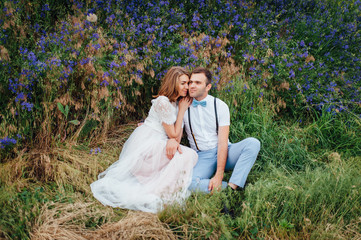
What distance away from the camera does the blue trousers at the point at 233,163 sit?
281 cm

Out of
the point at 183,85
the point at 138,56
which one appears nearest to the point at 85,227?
the point at 183,85

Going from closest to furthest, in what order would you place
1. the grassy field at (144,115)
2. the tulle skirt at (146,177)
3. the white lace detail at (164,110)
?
the grassy field at (144,115) < the tulle skirt at (146,177) < the white lace detail at (164,110)

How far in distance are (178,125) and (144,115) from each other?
96 centimetres

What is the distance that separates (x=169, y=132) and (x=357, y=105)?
3.00 meters

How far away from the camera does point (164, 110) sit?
9.53ft

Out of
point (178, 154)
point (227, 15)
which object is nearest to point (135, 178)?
point (178, 154)

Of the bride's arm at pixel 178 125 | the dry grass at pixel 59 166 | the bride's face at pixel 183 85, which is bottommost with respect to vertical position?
the dry grass at pixel 59 166

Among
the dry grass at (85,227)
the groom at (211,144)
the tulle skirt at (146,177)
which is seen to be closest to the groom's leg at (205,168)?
the groom at (211,144)

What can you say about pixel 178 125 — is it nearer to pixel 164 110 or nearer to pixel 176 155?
pixel 164 110

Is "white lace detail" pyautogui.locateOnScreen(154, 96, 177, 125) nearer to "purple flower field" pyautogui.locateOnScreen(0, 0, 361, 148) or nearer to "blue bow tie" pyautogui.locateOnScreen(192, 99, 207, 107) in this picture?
"blue bow tie" pyautogui.locateOnScreen(192, 99, 207, 107)

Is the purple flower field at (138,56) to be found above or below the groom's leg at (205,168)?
above

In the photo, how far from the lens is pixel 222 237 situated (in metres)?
2.19

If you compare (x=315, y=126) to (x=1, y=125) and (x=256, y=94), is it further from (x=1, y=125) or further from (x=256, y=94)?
(x=1, y=125)

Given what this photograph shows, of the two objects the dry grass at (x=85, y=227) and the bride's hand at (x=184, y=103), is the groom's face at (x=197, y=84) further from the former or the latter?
the dry grass at (x=85, y=227)
